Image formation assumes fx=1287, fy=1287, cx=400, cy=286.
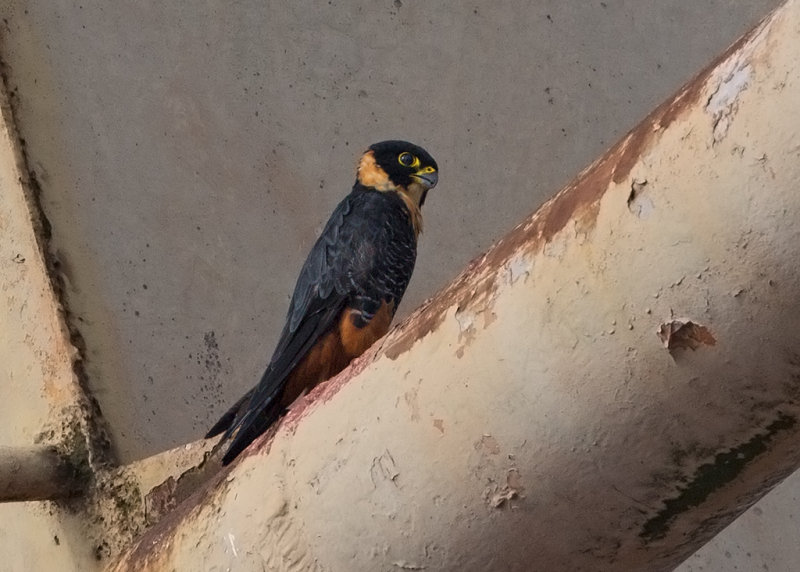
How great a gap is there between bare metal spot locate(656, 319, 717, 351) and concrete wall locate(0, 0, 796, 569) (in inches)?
72.5

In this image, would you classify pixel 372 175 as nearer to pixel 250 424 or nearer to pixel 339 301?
pixel 339 301

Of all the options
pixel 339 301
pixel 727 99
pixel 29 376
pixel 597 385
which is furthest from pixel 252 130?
pixel 727 99

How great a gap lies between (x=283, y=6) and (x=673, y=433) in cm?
292

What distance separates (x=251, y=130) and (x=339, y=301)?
4.37 feet

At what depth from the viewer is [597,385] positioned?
1451 mm

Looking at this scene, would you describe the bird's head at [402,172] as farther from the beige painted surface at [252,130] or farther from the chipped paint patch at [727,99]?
the chipped paint patch at [727,99]

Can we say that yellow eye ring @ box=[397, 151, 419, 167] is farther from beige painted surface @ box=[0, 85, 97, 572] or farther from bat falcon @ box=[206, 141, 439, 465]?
beige painted surface @ box=[0, 85, 97, 572]

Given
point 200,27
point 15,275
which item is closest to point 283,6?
point 200,27

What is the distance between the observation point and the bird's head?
10.2 feet

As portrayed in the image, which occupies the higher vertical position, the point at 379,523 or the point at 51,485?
the point at 51,485

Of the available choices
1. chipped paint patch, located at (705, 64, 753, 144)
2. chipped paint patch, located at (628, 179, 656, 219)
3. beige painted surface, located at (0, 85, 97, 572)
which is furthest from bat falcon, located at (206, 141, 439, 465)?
chipped paint patch, located at (705, 64, 753, 144)

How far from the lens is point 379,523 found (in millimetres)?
1719

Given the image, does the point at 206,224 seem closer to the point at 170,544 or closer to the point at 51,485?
the point at 51,485

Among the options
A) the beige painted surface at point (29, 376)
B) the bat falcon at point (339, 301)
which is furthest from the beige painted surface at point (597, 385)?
the beige painted surface at point (29, 376)
